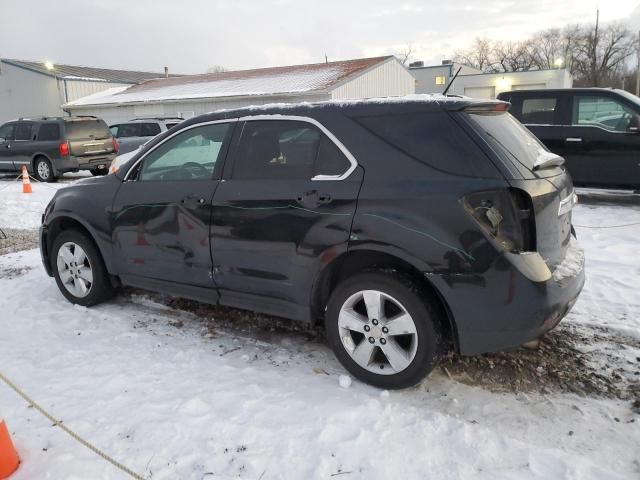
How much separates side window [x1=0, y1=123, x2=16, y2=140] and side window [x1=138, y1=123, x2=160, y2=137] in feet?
12.1

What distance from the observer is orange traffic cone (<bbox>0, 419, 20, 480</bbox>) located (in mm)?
2541

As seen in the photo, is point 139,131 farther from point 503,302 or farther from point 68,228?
point 503,302

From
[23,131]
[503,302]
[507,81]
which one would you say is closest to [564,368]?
[503,302]

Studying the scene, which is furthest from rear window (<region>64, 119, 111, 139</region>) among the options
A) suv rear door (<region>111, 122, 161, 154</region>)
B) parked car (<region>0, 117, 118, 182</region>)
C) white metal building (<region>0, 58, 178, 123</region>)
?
white metal building (<region>0, 58, 178, 123</region>)

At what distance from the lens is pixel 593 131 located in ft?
27.7

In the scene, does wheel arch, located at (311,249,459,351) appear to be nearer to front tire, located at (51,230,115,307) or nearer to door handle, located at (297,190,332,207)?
door handle, located at (297,190,332,207)

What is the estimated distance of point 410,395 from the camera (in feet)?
10.5

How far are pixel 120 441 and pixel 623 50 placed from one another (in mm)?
91587

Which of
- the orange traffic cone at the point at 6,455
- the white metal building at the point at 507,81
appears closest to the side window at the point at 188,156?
the orange traffic cone at the point at 6,455

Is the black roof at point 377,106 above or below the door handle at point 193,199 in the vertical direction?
above

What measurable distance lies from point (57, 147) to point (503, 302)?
1455 centimetres

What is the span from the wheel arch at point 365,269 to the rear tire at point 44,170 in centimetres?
1364

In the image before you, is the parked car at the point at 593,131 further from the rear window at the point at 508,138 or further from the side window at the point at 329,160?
the side window at the point at 329,160

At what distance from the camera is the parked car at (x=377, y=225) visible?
2875mm
